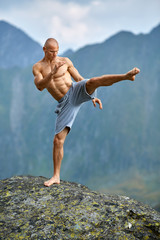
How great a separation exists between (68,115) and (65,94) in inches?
13.6

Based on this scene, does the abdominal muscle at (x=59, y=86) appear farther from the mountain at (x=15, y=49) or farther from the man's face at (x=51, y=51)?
the mountain at (x=15, y=49)

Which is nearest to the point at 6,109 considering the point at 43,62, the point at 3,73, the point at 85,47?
the point at 3,73

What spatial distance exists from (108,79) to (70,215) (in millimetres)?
1898

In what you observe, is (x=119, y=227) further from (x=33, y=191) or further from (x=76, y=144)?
(x=76, y=144)

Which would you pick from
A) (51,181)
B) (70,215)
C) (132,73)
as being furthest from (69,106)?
(70,215)

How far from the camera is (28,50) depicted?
43.9 meters

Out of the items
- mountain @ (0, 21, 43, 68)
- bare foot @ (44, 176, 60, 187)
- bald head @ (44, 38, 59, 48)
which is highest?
mountain @ (0, 21, 43, 68)

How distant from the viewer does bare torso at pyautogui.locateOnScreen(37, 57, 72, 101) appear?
4.87 meters

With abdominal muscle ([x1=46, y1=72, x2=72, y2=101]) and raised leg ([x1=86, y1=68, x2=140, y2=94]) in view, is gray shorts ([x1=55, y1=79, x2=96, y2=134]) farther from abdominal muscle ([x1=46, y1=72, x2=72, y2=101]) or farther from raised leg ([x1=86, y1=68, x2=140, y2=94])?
raised leg ([x1=86, y1=68, x2=140, y2=94])

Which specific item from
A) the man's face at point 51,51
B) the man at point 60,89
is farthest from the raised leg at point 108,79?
the man's face at point 51,51

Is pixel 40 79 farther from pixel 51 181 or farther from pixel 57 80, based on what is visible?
pixel 51 181

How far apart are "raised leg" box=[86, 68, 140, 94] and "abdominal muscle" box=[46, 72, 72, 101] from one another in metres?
0.45

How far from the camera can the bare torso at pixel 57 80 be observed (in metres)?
4.87

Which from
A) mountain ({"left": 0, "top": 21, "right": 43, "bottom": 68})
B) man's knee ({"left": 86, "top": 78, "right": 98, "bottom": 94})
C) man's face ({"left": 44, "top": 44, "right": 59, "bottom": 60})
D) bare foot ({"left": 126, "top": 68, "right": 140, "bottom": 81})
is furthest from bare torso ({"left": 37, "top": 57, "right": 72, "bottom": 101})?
mountain ({"left": 0, "top": 21, "right": 43, "bottom": 68})
